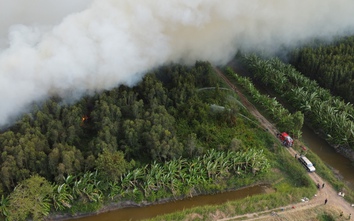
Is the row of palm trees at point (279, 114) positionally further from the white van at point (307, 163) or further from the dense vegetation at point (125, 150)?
the white van at point (307, 163)

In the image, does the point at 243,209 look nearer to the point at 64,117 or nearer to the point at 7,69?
the point at 64,117

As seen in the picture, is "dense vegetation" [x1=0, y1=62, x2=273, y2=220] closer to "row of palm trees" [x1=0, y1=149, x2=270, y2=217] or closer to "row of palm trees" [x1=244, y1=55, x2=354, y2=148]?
"row of palm trees" [x1=0, y1=149, x2=270, y2=217]

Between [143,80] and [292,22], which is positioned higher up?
[292,22]

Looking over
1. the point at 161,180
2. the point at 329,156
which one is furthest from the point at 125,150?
the point at 329,156

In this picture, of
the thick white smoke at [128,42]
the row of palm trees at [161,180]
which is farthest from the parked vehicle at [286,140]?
the thick white smoke at [128,42]

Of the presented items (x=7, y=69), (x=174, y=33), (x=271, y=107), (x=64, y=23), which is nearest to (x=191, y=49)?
(x=174, y=33)

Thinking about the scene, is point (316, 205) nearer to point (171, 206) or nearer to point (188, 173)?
point (188, 173)
